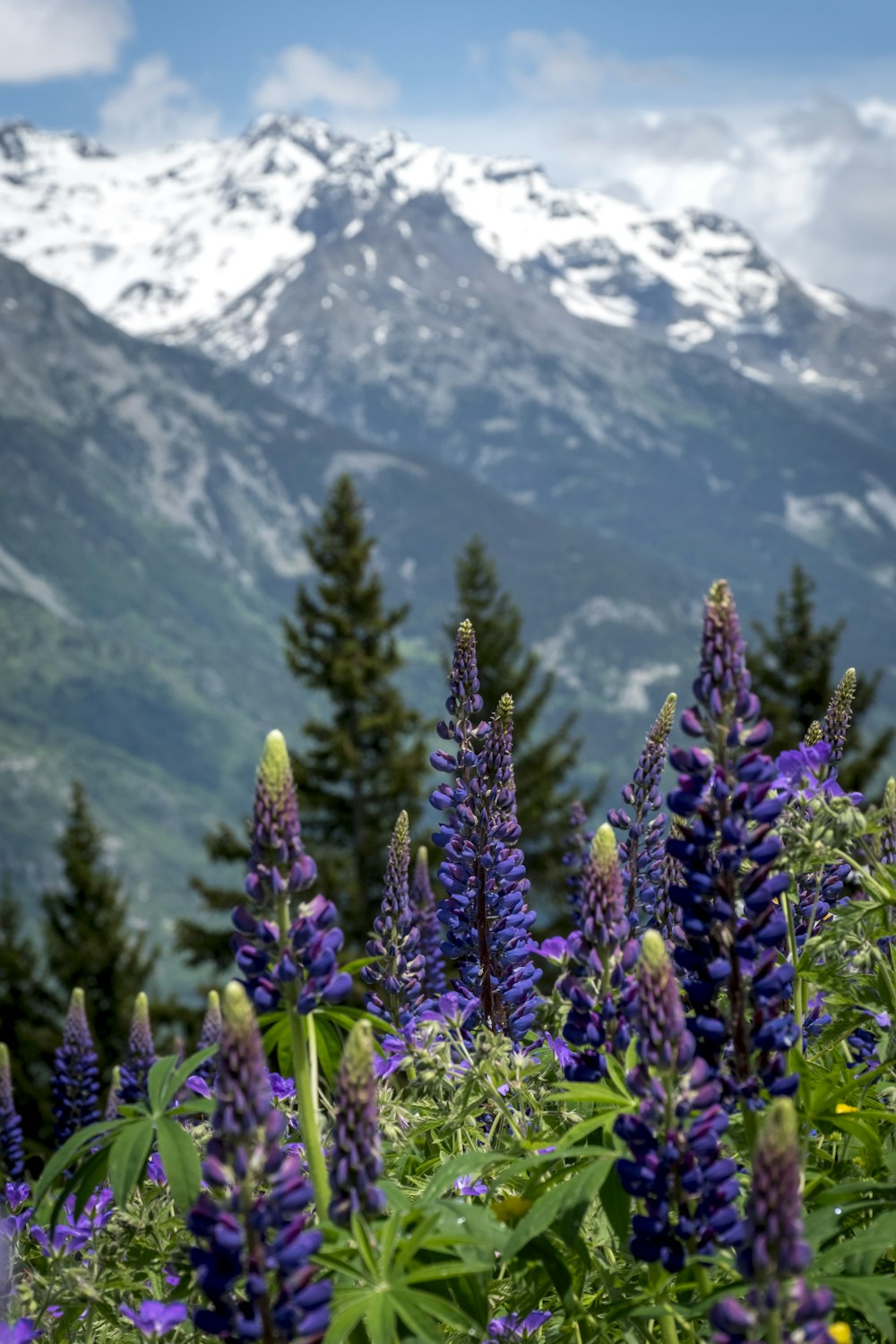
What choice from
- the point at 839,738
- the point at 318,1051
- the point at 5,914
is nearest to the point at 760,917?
the point at 318,1051

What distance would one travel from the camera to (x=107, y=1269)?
3.94 m

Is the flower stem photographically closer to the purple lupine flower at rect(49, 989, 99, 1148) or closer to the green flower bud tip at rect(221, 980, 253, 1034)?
the green flower bud tip at rect(221, 980, 253, 1034)

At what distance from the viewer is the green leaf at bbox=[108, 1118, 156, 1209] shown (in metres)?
2.99

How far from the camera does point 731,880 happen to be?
3408mm

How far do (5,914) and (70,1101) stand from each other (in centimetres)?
4480

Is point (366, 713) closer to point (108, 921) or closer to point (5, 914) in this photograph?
point (108, 921)

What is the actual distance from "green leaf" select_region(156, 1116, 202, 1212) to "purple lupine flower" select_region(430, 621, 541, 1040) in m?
2.36

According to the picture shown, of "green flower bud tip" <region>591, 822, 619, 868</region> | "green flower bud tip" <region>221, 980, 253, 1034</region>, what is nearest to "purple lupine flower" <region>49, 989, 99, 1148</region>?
"green flower bud tip" <region>591, 822, 619, 868</region>

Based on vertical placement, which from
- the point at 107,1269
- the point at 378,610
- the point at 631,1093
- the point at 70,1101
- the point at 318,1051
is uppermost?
the point at 378,610

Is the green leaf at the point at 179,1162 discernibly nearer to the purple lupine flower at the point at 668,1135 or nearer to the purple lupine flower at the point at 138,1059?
the purple lupine flower at the point at 668,1135

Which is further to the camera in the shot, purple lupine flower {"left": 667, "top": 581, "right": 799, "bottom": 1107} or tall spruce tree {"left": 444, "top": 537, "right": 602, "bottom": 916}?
tall spruce tree {"left": 444, "top": 537, "right": 602, "bottom": 916}

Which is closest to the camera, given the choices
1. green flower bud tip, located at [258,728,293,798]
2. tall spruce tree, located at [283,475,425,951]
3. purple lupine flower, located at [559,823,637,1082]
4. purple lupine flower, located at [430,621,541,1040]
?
green flower bud tip, located at [258,728,293,798]

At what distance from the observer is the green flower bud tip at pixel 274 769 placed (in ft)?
10.6

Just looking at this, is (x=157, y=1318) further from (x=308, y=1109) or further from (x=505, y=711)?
(x=505, y=711)
